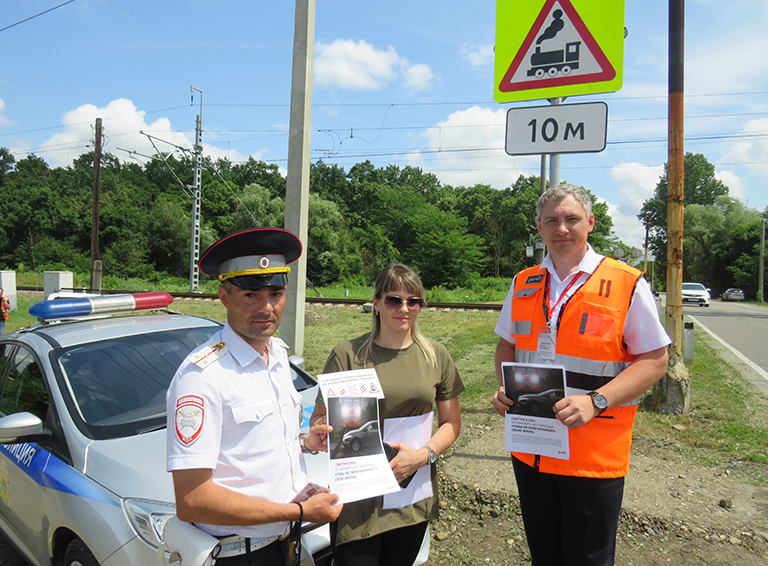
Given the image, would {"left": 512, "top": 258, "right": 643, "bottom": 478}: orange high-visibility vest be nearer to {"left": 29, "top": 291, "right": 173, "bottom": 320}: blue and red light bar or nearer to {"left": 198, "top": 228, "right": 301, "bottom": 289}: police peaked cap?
{"left": 198, "top": 228, "right": 301, "bottom": 289}: police peaked cap

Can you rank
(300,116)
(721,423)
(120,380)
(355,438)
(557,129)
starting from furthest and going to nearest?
(300,116)
(721,423)
(557,129)
(120,380)
(355,438)

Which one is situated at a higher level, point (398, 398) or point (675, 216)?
Result: point (675, 216)

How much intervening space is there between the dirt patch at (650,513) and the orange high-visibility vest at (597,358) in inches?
57.3

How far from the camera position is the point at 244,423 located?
1.56m

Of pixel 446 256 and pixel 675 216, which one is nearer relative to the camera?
pixel 675 216

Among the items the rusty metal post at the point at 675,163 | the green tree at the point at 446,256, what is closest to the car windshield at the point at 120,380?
the rusty metal post at the point at 675,163

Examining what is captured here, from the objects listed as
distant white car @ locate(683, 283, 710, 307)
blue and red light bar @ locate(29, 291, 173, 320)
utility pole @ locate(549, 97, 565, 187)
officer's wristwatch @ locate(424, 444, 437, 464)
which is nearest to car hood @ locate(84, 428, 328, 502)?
officer's wristwatch @ locate(424, 444, 437, 464)

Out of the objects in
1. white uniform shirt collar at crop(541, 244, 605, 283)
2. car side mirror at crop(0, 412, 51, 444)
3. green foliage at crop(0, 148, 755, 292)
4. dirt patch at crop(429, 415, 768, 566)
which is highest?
green foliage at crop(0, 148, 755, 292)

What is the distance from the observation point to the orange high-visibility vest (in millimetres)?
2037

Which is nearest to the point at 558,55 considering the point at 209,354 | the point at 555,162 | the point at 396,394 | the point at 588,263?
the point at 555,162

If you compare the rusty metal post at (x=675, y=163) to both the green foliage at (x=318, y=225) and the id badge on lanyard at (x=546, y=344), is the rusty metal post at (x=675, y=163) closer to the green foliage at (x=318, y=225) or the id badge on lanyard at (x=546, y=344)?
the id badge on lanyard at (x=546, y=344)

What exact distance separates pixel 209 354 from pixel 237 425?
252 mm

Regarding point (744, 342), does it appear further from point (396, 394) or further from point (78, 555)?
point (78, 555)

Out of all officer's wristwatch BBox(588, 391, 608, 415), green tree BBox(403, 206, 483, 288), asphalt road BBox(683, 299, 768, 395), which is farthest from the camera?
green tree BBox(403, 206, 483, 288)
